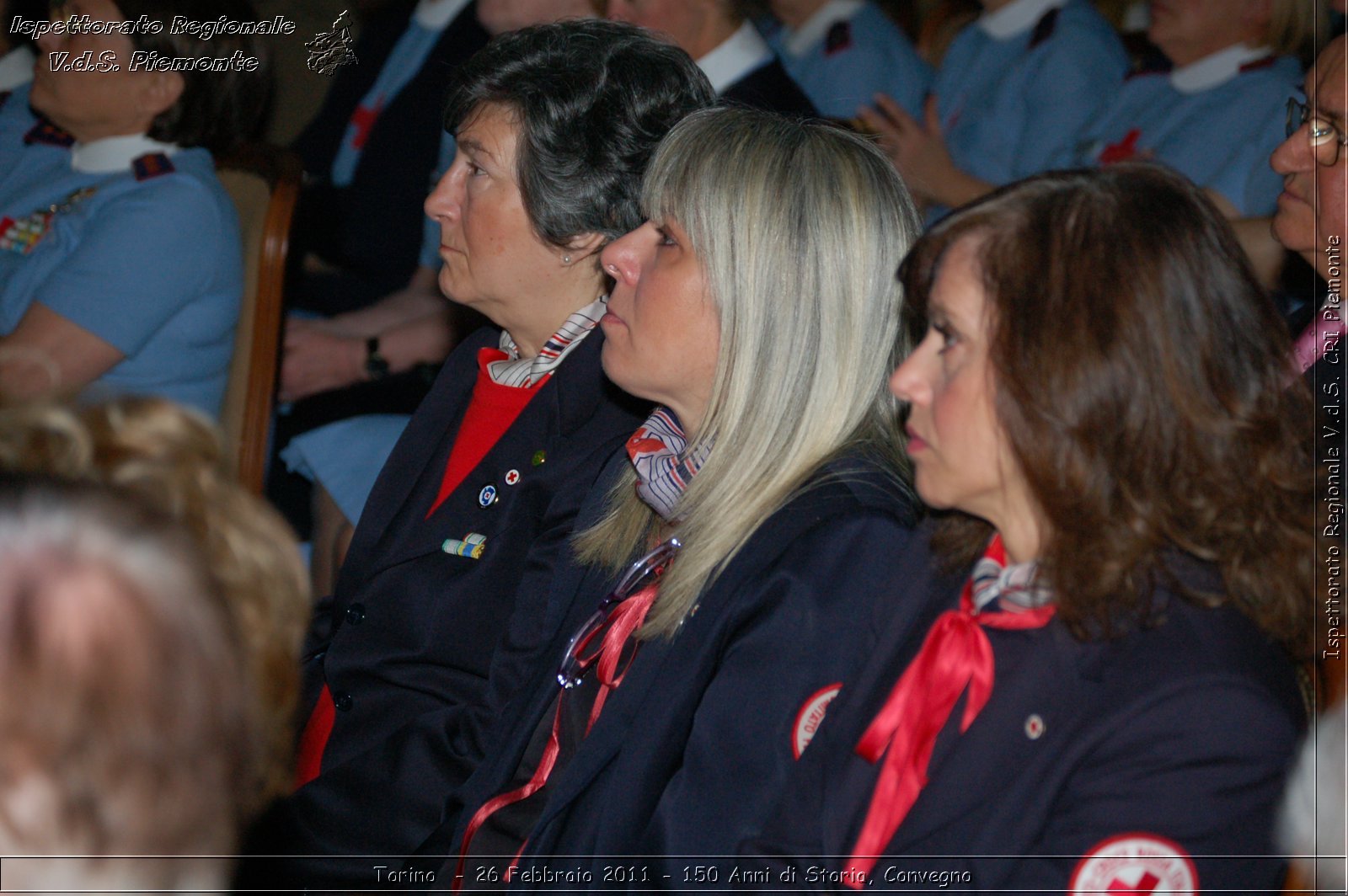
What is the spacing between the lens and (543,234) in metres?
2.02

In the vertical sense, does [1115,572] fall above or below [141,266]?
above

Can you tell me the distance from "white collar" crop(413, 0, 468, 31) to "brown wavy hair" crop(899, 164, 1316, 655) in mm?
2710

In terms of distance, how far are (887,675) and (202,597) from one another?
791 mm

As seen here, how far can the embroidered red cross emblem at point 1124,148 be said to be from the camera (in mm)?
3363

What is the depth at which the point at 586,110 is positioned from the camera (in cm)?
199

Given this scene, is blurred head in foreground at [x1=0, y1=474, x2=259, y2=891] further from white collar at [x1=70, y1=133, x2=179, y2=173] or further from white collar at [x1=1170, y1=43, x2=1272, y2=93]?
white collar at [x1=1170, y1=43, x2=1272, y2=93]

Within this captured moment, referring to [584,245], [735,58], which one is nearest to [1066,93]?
[735,58]

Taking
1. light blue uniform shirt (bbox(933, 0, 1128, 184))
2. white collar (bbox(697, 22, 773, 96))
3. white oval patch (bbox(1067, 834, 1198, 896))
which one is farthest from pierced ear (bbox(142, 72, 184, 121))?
white oval patch (bbox(1067, 834, 1198, 896))

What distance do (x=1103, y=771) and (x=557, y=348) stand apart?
1.11 m

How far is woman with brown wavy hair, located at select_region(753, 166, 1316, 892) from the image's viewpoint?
115 centimetres

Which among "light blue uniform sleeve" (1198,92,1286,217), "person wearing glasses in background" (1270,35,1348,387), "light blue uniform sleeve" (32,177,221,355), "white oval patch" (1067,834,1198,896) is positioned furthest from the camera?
"light blue uniform sleeve" (1198,92,1286,217)

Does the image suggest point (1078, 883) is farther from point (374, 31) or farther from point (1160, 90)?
point (374, 31)

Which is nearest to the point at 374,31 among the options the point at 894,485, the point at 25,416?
the point at 894,485

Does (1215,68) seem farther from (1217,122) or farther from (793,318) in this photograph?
(793,318)
